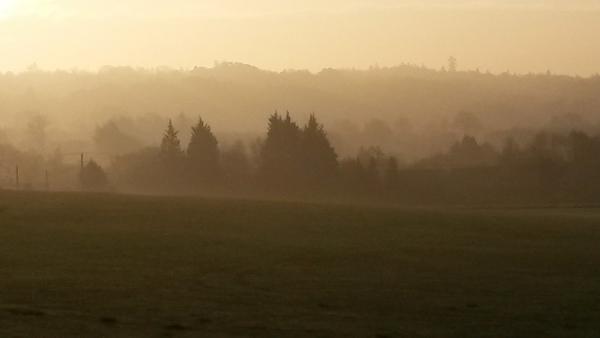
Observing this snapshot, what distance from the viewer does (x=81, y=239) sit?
40.5 meters

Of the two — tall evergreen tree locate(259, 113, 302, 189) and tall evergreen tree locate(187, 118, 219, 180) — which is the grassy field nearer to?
tall evergreen tree locate(259, 113, 302, 189)

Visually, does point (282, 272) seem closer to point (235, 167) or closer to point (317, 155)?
point (317, 155)

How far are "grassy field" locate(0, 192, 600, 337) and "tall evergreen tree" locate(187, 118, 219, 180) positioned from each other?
51.3 metres

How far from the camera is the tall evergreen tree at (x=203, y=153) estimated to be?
10894 centimetres

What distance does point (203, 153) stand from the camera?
360 ft

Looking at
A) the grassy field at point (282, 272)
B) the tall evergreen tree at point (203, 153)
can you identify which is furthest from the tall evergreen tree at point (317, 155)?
the grassy field at point (282, 272)

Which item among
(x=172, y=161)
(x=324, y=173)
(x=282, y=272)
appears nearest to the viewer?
(x=282, y=272)

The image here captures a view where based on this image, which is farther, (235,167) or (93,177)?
(93,177)

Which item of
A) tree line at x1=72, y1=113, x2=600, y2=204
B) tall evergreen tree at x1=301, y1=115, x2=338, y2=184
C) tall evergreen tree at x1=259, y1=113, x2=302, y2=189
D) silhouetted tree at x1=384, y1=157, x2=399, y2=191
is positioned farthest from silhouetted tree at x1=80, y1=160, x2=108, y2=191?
silhouetted tree at x1=384, y1=157, x2=399, y2=191

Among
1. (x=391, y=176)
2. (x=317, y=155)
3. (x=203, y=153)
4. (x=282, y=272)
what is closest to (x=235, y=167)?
(x=203, y=153)

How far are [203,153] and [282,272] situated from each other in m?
77.5

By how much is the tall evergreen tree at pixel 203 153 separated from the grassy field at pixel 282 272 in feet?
168

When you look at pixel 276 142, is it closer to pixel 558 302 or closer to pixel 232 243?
pixel 232 243

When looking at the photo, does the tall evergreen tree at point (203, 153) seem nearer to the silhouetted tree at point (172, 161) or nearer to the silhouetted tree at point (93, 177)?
the silhouetted tree at point (172, 161)
